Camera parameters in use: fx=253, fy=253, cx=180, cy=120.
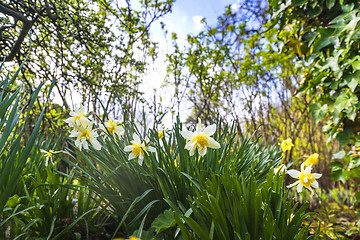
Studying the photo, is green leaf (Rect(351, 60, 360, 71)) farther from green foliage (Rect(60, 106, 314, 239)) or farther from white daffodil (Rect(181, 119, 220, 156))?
white daffodil (Rect(181, 119, 220, 156))

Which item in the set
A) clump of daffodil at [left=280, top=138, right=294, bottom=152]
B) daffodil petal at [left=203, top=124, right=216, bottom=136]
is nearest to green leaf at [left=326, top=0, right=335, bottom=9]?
clump of daffodil at [left=280, top=138, right=294, bottom=152]

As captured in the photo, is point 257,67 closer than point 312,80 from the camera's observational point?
No

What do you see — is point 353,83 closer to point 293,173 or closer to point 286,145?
point 286,145

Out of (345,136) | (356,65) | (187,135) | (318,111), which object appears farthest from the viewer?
(318,111)

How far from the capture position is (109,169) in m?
1.10

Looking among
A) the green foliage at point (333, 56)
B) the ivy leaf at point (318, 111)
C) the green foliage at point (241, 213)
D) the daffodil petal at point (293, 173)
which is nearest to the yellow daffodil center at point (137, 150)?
the green foliage at point (241, 213)

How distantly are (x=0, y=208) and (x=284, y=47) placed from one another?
2.28 meters

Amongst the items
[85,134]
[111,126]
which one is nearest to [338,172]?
[111,126]

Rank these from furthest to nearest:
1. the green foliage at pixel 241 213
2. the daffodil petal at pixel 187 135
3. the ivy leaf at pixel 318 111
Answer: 1. the ivy leaf at pixel 318 111
2. the daffodil petal at pixel 187 135
3. the green foliage at pixel 241 213

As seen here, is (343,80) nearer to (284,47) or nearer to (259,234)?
(284,47)

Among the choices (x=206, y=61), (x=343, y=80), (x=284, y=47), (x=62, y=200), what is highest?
(x=206, y=61)

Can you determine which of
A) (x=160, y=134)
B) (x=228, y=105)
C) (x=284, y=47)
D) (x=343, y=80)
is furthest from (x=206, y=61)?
(x=160, y=134)

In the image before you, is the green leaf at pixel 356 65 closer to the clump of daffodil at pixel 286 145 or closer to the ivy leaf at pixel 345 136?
the ivy leaf at pixel 345 136

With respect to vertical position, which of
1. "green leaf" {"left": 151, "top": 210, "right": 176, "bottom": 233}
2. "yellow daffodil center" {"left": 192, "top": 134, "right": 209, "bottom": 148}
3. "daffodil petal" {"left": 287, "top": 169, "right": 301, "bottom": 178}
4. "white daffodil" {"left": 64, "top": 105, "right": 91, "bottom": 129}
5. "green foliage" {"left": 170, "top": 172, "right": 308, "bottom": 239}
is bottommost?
"green leaf" {"left": 151, "top": 210, "right": 176, "bottom": 233}
